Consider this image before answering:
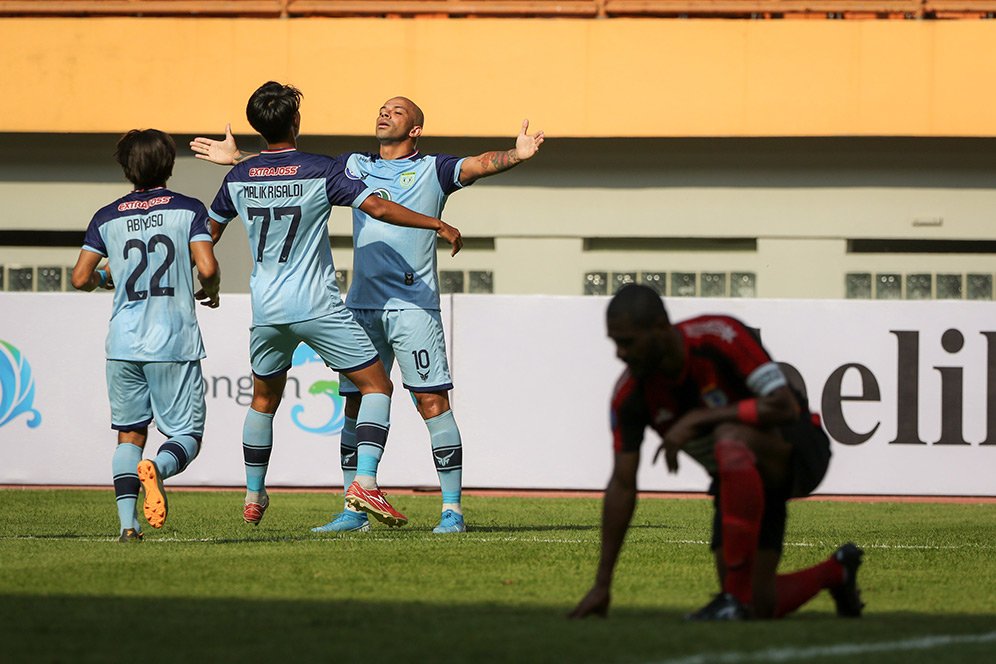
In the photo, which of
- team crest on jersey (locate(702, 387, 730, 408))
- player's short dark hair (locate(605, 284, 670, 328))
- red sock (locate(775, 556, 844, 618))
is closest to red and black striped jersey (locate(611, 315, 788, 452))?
team crest on jersey (locate(702, 387, 730, 408))

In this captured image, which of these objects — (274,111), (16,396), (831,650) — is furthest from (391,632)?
(16,396)

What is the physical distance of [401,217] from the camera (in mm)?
8438

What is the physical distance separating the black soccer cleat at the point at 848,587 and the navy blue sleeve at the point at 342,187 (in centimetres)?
368

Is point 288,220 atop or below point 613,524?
atop

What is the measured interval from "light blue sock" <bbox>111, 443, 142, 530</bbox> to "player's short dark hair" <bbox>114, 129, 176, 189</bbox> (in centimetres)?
131

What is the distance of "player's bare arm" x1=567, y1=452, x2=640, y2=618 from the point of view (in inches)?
212

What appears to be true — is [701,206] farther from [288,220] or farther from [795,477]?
[795,477]

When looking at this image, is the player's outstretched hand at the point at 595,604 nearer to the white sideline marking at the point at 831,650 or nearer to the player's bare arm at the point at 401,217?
the white sideline marking at the point at 831,650

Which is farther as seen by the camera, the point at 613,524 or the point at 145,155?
the point at 145,155

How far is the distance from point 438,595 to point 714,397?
149cm

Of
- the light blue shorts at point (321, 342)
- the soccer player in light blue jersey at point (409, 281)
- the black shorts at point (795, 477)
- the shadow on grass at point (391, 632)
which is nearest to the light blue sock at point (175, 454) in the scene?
the light blue shorts at point (321, 342)

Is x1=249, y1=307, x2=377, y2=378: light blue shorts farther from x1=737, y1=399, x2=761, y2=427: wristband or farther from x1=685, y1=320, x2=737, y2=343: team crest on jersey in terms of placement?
x1=737, y1=399, x2=761, y2=427: wristband

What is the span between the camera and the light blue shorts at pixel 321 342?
8.69 metres

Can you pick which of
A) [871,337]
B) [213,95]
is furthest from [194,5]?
[871,337]
